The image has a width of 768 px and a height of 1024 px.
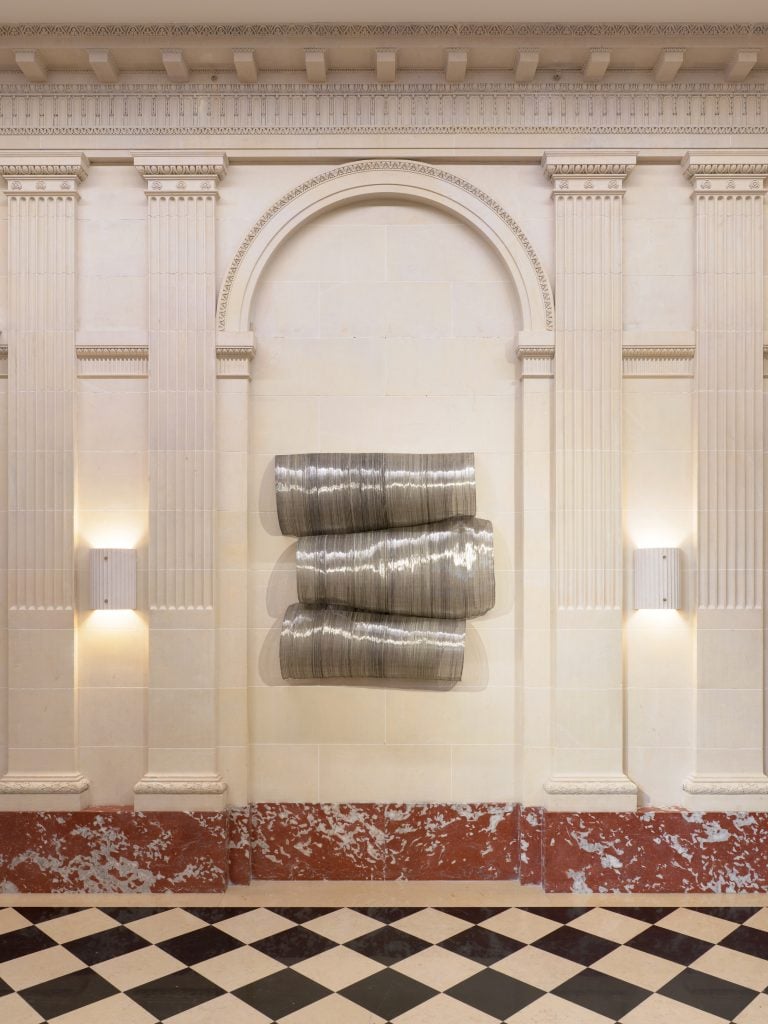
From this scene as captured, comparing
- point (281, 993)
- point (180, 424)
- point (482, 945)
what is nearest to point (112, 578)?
point (180, 424)

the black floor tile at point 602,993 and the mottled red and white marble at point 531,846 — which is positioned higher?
the mottled red and white marble at point 531,846

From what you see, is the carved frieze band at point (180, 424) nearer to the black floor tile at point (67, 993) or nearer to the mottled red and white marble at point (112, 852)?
the mottled red and white marble at point (112, 852)

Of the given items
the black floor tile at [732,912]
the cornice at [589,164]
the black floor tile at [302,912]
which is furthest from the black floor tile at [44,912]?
the cornice at [589,164]

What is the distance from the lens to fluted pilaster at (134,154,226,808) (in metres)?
4.34

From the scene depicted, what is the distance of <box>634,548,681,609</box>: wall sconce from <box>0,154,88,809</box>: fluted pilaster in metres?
3.33

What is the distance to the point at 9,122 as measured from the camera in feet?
14.5

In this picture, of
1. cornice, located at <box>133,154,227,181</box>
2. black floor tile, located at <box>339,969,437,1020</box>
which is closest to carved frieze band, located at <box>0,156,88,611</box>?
cornice, located at <box>133,154,227,181</box>

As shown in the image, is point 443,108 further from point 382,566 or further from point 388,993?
point 388,993

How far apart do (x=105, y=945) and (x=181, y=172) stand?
165 inches

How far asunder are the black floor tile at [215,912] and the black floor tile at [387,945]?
2.24 ft

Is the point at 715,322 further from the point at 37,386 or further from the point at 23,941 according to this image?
the point at 23,941

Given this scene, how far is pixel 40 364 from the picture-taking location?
441 cm

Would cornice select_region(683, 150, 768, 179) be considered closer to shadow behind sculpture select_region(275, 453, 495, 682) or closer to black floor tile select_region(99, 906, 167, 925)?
shadow behind sculpture select_region(275, 453, 495, 682)

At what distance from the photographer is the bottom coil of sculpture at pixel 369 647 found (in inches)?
170
